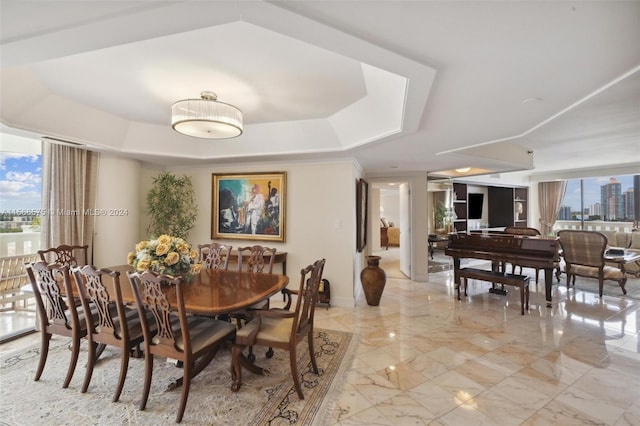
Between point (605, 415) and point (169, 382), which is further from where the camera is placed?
point (169, 382)

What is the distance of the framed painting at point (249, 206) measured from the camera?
15.1ft

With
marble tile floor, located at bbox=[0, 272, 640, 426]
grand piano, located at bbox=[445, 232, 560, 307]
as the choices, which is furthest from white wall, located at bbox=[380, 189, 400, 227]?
marble tile floor, located at bbox=[0, 272, 640, 426]

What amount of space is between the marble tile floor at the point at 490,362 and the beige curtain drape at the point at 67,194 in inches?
50.1

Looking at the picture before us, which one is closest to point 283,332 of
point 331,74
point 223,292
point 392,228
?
point 223,292

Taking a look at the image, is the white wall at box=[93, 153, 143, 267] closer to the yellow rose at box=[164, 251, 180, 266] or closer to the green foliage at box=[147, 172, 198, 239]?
the green foliage at box=[147, 172, 198, 239]

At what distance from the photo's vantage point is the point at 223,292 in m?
2.46

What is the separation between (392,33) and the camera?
138 cm

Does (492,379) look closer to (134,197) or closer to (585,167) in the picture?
(134,197)

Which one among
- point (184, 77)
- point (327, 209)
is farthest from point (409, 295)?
point (184, 77)

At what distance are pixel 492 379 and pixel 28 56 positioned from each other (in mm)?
4113

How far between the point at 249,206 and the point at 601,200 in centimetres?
969

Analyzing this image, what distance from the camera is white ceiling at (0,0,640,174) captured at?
1276 mm

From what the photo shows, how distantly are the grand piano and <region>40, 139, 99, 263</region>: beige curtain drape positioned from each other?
587 cm

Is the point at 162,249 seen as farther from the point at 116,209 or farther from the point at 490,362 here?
the point at 490,362
